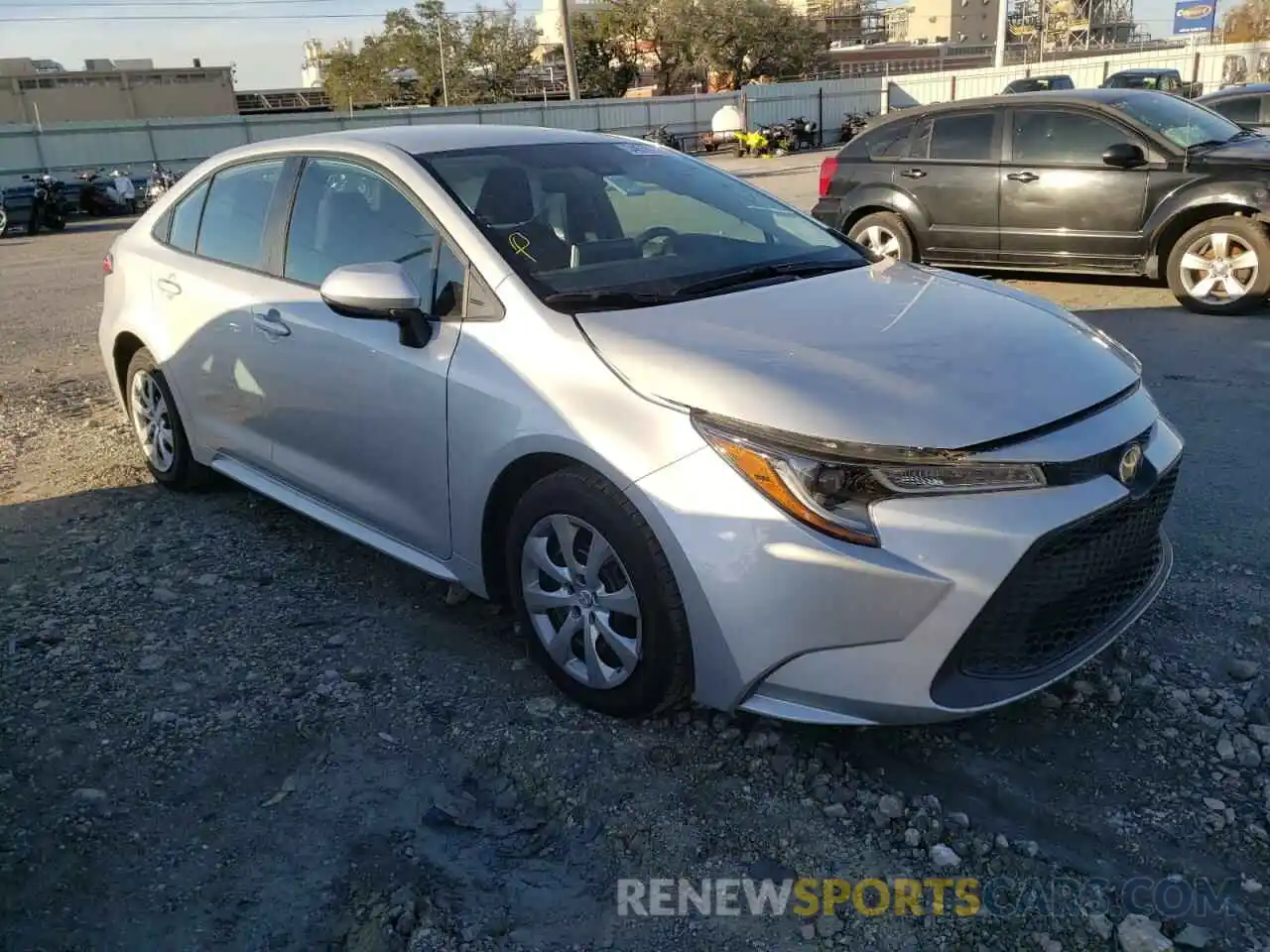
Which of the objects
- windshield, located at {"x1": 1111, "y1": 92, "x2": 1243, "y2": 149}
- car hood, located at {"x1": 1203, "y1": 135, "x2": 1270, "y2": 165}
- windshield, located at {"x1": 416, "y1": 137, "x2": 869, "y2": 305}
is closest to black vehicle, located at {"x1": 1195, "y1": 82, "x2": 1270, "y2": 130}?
windshield, located at {"x1": 1111, "y1": 92, "x2": 1243, "y2": 149}

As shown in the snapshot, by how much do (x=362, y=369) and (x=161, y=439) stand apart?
2.11 m

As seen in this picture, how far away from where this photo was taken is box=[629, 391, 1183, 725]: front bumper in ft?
8.24

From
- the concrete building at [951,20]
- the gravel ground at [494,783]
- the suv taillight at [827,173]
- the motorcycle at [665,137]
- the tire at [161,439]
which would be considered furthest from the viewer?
the concrete building at [951,20]

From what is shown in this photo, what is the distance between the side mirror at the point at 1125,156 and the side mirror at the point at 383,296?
6648 mm

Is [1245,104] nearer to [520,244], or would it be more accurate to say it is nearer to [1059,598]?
[520,244]

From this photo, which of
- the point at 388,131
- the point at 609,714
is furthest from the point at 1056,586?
→ the point at 388,131

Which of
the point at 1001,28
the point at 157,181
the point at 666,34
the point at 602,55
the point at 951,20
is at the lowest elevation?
the point at 157,181

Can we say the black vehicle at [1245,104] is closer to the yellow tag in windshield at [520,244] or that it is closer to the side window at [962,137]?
the side window at [962,137]

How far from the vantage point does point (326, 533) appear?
4.68 meters

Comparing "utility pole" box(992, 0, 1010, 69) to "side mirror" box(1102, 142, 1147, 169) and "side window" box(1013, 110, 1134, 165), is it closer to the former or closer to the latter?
"side window" box(1013, 110, 1134, 165)

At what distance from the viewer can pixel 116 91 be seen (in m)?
53.1

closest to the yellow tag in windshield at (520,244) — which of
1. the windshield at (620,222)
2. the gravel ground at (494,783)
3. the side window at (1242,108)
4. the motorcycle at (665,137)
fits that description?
the windshield at (620,222)

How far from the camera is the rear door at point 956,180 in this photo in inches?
350

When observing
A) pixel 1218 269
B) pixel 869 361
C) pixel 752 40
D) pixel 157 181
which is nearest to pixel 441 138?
pixel 869 361
